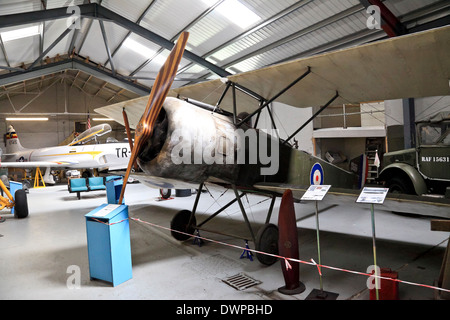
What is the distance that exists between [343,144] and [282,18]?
682cm

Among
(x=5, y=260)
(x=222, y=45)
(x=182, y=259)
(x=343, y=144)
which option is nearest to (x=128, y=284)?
(x=182, y=259)

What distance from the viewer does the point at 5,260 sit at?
4168 mm

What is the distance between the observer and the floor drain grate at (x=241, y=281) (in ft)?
10.2

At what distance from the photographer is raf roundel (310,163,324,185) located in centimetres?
503

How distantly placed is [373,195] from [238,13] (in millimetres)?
7980

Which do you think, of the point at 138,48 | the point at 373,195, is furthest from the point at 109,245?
the point at 138,48

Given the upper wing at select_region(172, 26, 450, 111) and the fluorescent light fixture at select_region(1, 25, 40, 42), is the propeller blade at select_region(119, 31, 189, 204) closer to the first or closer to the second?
the upper wing at select_region(172, 26, 450, 111)

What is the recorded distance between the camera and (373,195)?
2.70 m

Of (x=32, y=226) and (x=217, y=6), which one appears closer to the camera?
(x=32, y=226)

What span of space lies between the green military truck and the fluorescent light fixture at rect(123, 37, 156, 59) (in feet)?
35.4

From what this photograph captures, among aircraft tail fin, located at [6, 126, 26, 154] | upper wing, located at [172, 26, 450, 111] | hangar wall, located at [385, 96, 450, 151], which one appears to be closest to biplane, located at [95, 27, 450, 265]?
upper wing, located at [172, 26, 450, 111]

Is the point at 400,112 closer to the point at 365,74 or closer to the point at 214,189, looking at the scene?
the point at 365,74

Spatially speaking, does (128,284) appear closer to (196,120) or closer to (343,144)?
(196,120)

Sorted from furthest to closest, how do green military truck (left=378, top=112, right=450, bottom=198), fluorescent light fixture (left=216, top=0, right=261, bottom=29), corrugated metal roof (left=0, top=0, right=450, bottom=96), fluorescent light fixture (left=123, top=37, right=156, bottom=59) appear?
fluorescent light fixture (left=123, top=37, right=156, bottom=59) < fluorescent light fixture (left=216, top=0, right=261, bottom=29) < corrugated metal roof (left=0, top=0, right=450, bottom=96) < green military truck (left=378, top=112, right=450, bottom=198)
